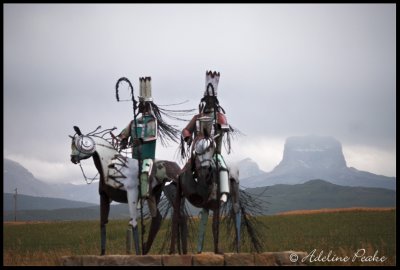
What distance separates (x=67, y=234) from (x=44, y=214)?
86.0m

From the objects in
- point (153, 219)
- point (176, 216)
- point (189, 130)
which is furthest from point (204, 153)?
point (153, 219)

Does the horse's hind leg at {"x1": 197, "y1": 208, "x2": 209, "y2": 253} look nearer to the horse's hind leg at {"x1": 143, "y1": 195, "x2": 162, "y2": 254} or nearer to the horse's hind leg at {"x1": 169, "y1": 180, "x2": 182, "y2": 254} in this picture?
the horse's hind leg at {"x1": 169, "y1": 180, "x2": 182, "y2": 254}

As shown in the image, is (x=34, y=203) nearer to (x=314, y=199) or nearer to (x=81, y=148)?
(x=314, y=199)

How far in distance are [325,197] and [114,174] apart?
442 feet

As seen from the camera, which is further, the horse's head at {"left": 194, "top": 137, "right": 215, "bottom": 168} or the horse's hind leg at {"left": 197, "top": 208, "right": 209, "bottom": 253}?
the horse's hind leg at {"left": 197, "top": 208, "right": 209, "bottom": 253}

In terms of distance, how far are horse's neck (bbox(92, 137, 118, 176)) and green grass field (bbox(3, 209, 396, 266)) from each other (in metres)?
5.04

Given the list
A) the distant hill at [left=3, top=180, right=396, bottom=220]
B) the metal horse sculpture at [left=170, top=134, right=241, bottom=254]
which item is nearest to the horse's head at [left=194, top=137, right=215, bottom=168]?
the metal horse sculpture at [left=170, top=134, right=241, bottom=254]

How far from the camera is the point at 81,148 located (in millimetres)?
13984

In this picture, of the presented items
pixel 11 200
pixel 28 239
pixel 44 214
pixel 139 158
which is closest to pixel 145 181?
pixel 139 158

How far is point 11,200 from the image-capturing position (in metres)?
188

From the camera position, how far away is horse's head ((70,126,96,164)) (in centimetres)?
1399

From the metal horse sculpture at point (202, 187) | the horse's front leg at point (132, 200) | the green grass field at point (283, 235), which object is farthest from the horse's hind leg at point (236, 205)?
the green grass field at point (283, 235)

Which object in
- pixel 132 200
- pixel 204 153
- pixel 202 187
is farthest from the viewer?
pixel 132 200
